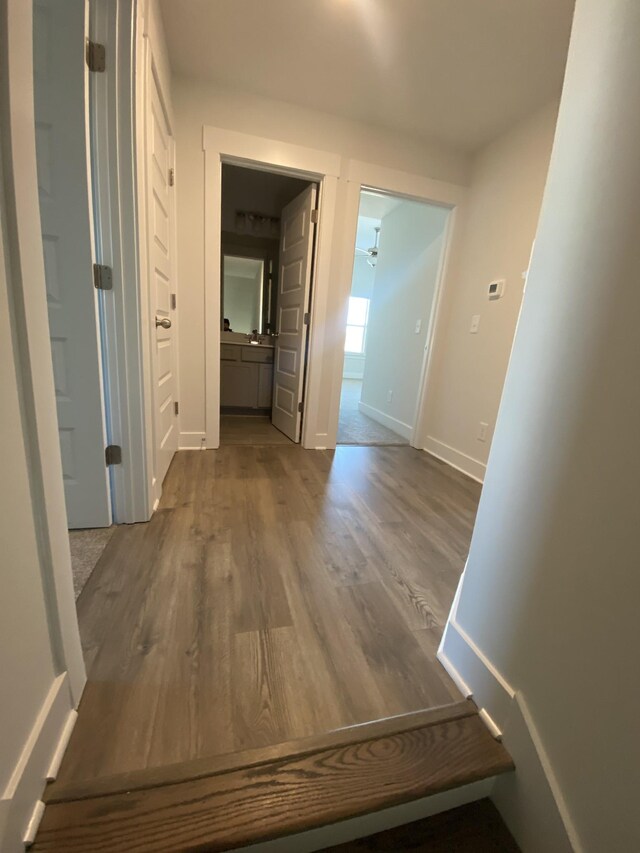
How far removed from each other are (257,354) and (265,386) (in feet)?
1.24

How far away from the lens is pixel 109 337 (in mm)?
1410

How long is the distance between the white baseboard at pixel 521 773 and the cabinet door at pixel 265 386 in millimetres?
3442

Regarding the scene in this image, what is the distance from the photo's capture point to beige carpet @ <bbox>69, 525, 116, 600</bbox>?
127 cm

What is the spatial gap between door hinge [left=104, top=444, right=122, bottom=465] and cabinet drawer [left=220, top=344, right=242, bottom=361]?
2.50 meters

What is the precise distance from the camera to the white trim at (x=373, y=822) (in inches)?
26.1

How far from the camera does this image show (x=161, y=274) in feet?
6.24

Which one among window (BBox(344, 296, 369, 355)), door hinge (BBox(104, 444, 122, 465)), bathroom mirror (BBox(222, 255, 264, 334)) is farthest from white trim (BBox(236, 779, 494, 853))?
window (BBox(344, 296, 369, 355))

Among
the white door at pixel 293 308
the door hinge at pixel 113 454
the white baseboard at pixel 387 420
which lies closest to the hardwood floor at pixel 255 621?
the door hinge at pixel 113 454

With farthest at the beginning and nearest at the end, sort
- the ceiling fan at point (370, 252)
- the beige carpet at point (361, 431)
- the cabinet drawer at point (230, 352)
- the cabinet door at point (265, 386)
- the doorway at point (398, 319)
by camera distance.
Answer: the ceiling fan at point (370, 252) < the cabinet door at point (265, 386) < the cabinet drawer at point (230, 352) < the beige carpet at point (361, 431) < the doorway at point (398, 319)

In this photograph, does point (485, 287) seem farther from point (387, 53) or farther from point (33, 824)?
point (33, 824)

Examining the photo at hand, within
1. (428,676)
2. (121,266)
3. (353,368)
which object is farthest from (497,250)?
(353,368)

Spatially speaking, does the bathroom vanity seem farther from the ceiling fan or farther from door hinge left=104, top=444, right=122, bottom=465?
the ceiling fan

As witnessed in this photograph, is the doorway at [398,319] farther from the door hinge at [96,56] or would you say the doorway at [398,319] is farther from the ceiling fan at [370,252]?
the door hinge at [96,56]

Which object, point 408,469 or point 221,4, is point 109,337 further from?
point 408,469
